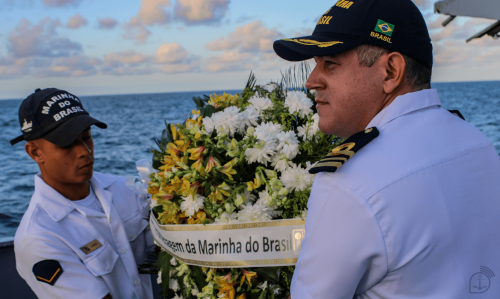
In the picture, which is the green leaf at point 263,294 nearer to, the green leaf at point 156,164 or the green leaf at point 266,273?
the green leaf at point 266,273

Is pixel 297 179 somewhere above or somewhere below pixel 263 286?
above

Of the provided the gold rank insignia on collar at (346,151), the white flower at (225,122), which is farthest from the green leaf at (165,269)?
the gold rank insignia on collar at (346,151)

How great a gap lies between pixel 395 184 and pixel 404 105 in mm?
284

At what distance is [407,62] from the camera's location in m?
1.14

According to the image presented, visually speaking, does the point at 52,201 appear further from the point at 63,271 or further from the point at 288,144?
the point at 288,144

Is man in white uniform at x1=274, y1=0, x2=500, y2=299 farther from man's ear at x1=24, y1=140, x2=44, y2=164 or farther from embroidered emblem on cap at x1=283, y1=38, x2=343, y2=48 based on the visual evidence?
man's ear at x1=24, y1=140, x2=44, y2=164

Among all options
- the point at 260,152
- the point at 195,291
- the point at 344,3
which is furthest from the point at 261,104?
the point at 195,291

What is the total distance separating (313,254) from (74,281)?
1.46 metres

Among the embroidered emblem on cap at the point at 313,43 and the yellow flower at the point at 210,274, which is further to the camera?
the yellow flower at the point at 210,274

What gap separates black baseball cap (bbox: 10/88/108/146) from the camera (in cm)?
215

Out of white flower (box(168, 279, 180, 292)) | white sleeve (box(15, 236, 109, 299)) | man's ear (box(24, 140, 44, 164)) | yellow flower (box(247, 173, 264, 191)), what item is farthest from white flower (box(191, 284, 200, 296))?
man's ear (box(24, 140, 44, 164))

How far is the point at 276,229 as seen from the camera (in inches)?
67.5

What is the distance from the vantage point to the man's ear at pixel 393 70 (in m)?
1.13

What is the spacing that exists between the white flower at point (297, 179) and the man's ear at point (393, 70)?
63cm
